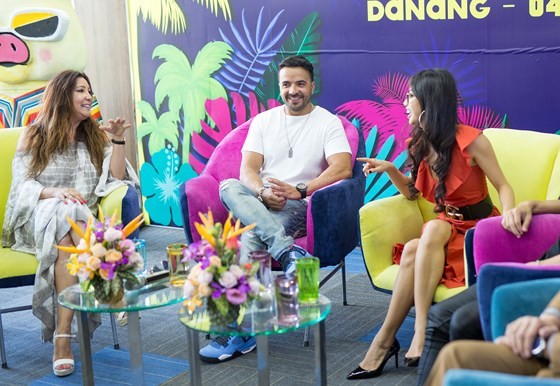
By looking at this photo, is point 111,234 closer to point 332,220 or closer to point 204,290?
point 204,290

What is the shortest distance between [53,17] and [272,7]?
138 centimetres

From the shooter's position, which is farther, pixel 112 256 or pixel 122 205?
pixel 122 205

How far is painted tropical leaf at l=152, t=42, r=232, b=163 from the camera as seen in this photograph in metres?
5.65

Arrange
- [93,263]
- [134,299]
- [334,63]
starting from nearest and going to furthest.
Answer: [93,263] < [134,299] < [334,63]

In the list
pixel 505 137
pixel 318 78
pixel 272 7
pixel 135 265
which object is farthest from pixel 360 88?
pixel 135 265

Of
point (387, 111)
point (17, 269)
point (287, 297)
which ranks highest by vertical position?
point (387, 111)

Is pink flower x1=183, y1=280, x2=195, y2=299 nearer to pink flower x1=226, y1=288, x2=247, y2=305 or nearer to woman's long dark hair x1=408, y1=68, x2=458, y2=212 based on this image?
pink flower x1=226, y1=288, x2=247, y2=305

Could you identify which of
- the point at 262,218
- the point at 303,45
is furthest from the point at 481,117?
the point at 262,218

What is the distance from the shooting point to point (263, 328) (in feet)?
8.42

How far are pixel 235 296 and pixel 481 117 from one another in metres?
2.72

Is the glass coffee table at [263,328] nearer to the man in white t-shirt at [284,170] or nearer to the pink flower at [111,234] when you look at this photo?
the pink flower at [111,234]

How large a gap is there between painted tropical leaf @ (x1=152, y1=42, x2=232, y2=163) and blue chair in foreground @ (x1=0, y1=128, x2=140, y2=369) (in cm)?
181

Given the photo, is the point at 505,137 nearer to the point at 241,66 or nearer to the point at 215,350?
the point at 215,350

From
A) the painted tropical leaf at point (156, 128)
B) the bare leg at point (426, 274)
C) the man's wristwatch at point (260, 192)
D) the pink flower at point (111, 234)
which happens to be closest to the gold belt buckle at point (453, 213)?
the bare leg at point (426, 274)
